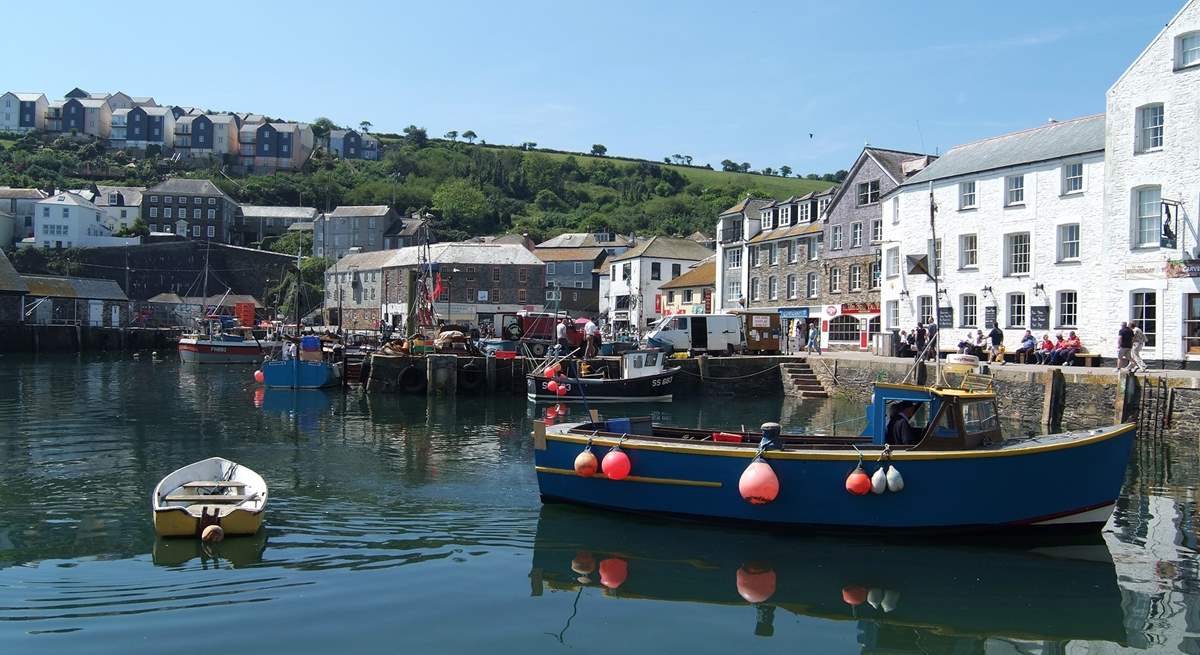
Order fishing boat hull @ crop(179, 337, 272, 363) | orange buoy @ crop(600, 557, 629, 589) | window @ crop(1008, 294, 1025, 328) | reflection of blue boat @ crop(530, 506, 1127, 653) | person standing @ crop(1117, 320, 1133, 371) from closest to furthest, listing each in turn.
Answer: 1. reflection of blue boat @ crop(530, 506, 1127, 653)
2. orange buoy @ crop(600, 557, 629, 589)
3. person standing @ crop(1117, 320, 1133, 371)
4. window @ crop(1008, 294, 1025, 328)
5. fishing boat hull @ crop(179, 337, 272, 363)

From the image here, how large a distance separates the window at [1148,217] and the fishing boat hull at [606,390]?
17.0 meters

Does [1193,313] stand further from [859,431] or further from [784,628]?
[784,628]

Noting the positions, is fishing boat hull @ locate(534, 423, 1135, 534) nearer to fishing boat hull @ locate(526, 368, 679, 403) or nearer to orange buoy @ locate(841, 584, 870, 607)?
orange buoy @ locate(841, 584, 870, 607)

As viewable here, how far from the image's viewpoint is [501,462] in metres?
21.0

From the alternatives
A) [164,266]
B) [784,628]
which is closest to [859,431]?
[784,628]

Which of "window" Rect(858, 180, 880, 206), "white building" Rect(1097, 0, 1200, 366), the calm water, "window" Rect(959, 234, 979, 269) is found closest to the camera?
the calm water

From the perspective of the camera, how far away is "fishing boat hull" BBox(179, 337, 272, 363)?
5884cm

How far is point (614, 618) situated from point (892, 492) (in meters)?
4.83

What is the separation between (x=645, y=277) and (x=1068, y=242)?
40.8 metres

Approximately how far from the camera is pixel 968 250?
123 ft

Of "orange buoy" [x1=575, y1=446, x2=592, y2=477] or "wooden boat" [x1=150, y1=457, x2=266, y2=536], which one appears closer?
"wooden boat" [x1=150, y1=457, x2=266, y2=536]

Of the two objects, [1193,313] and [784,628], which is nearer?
[784,628]

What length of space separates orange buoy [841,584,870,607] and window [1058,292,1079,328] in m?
25.2

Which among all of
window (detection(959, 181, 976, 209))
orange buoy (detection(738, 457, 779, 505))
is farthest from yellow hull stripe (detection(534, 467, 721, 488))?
window (detection(959, 181, 976, 209))
